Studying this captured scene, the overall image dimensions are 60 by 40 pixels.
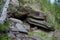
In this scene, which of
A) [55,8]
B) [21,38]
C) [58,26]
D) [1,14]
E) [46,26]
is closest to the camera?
[1,14]

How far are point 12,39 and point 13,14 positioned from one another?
66.0 inches

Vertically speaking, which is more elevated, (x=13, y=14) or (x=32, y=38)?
(x=13, y=14)

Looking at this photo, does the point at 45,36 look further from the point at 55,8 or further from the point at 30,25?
the point at 55,8

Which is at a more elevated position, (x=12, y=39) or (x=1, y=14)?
(x=1, y=14)

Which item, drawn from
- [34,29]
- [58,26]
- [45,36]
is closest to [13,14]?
[34,29]

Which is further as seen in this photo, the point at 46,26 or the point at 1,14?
the point at 46,26

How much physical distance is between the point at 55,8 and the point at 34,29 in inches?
124

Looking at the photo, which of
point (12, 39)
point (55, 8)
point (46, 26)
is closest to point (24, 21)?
point (46, 26)

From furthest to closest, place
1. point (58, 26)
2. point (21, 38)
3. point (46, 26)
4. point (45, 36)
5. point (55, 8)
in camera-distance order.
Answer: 1. point (55, 8)
2. point (58, 26)
3. point (46, 26)
4. point (45, 36)
5. point (21, 38)

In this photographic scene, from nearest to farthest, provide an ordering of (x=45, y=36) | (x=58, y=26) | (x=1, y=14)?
(x=1, y=14)
(x=45, y=36)
(x=58, y=26)

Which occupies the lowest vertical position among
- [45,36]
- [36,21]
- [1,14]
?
[45,36]

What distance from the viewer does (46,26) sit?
351 inches

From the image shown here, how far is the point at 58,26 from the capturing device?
10203mm

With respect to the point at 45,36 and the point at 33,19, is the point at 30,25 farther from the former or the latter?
the point at 45,36
